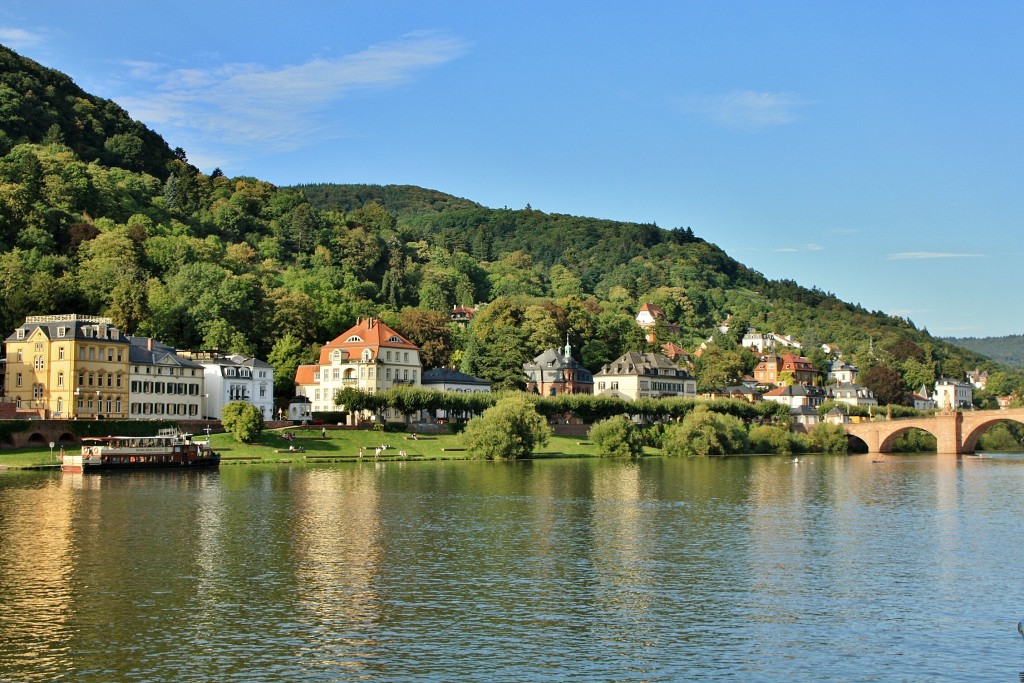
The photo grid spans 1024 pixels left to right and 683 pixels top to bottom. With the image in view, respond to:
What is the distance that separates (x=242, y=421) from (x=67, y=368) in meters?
16.9

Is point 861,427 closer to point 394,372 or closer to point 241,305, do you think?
point 394,372

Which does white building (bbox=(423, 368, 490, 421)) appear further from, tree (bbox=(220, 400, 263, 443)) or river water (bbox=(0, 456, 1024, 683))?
river water (bbox=(0, 456, 1024, 683))

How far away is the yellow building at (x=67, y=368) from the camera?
3981 inches

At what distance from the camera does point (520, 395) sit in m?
117

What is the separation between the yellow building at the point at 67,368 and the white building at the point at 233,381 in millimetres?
11264

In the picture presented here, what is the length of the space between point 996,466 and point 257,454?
67.7 m

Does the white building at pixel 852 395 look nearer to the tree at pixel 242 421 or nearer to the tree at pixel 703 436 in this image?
the tree at pixel 703 436

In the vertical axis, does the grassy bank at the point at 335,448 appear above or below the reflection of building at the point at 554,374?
below

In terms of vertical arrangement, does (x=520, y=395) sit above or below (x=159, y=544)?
above

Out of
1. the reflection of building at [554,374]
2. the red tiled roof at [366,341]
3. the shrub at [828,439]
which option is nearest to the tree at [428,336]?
the red tiled roof at [366,341]

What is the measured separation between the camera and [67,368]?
3986 inches

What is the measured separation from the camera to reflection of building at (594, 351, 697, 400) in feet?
523

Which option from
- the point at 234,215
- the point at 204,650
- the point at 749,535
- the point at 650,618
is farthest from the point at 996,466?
the point at 234,215

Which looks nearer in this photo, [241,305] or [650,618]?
[650,618]
